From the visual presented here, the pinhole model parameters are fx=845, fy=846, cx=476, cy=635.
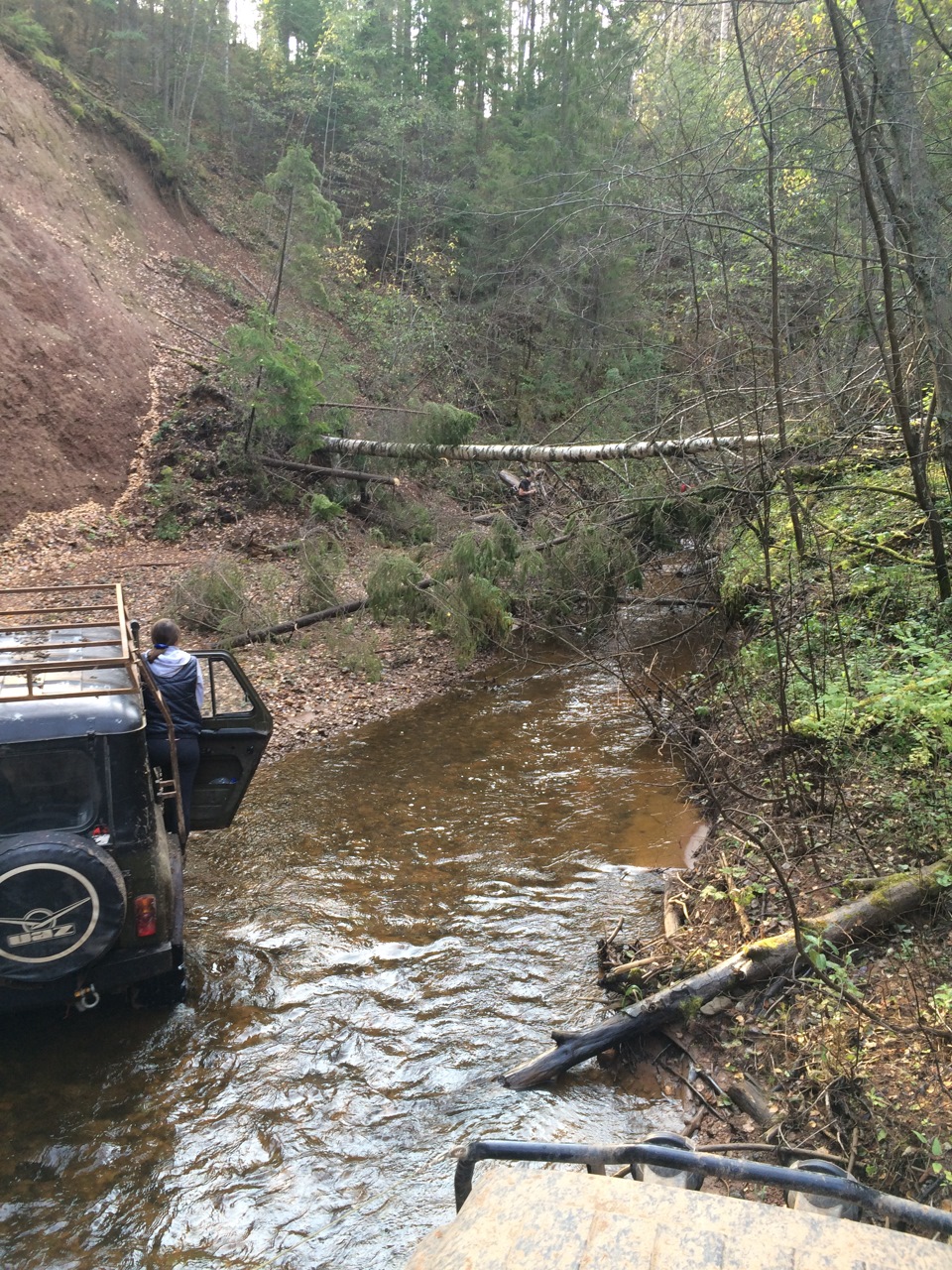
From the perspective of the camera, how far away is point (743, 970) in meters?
5.29

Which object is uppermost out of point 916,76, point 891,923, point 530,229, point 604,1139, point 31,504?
point 530,229

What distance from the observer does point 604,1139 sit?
15.0 feet

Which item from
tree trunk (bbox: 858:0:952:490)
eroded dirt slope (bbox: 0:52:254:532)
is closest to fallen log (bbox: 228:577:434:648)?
eroded dirt slope (bbox: 0:52:254:532)

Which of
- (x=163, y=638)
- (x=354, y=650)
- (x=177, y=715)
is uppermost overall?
(x=163, y=638)

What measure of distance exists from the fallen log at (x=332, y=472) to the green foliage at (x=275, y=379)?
1.45 feet

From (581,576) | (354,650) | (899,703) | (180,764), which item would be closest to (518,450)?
(581,576)

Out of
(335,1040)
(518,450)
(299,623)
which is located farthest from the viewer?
(518,450)

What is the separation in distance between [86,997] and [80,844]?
1026mm

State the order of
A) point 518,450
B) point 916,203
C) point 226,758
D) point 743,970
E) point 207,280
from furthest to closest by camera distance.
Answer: point 207,280
point 518,450
point 916,203
point 226,758
point 743,970

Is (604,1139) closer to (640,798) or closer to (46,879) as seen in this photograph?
(46,879)

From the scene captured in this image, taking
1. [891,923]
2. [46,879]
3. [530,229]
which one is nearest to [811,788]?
[891,923]

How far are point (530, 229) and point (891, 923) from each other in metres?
21.2

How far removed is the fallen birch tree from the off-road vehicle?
5.98 metres

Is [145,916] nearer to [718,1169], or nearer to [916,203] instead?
[718,1169]
